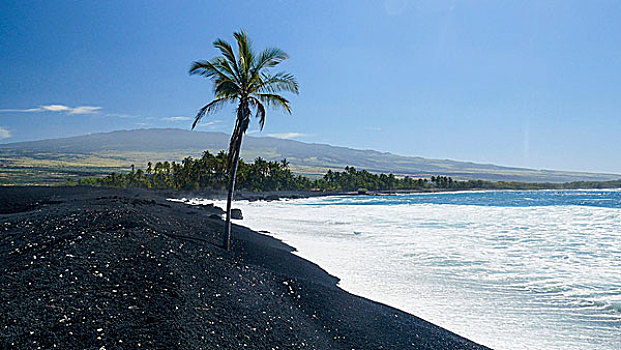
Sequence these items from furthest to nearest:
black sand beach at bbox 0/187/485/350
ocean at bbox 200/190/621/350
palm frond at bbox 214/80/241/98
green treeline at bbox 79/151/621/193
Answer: green treeline at bbox 79/151/621/193 → palm frond at bbox 214/80/241/98 → ocean at bbox 200/190/621/350 → black sand beach at bbox 0/187/485/350

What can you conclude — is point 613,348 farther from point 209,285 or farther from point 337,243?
point 337,243

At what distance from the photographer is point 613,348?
658 centimetres

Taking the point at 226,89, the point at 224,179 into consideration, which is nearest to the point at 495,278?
the point at 226,89

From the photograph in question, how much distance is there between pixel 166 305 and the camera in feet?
19.2

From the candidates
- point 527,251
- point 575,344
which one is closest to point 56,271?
point 575,344

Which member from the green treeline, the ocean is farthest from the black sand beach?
the green treeline

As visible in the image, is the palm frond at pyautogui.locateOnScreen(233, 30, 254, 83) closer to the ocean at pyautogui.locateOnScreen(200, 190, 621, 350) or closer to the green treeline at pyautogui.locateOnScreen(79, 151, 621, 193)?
the ocean at pyautogui.locateOnScreen(200, 190, 621, 350)

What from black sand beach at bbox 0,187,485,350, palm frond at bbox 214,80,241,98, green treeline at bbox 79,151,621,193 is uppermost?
Result: palm frond at bbox 214,80,241,98

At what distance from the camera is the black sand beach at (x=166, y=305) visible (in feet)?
16.3

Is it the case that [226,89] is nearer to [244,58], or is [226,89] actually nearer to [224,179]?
[244,58]

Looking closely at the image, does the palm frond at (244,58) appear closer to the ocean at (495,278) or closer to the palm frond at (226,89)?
the palm frond at (226,89)

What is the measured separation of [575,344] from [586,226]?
22014mm

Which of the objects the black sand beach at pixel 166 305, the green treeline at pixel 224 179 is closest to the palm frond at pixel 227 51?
the black sand beach at pixel 166 305

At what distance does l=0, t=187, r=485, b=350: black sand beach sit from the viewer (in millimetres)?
4961
